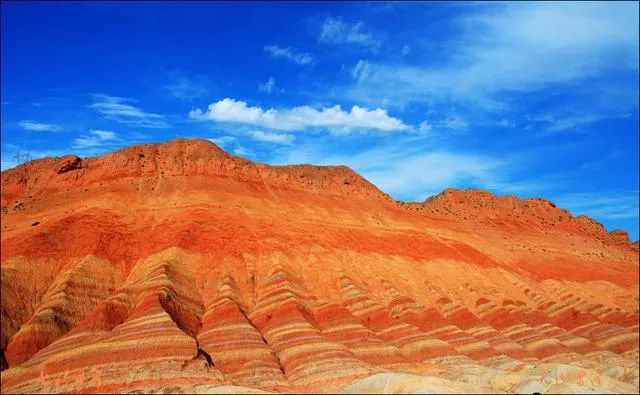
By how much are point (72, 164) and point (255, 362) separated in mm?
40937

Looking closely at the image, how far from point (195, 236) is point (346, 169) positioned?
4401 cm

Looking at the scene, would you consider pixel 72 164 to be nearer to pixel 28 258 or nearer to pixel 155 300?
pixel 28 258

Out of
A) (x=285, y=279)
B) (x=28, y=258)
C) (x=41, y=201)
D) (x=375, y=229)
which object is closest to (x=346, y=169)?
(x=375, y=229)

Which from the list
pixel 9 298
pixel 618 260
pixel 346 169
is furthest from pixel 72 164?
pixel 618 260

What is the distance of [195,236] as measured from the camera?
62.7 metres

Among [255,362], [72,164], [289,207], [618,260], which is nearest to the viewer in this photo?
[255,362]

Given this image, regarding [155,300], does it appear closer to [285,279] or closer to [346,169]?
[285,279]

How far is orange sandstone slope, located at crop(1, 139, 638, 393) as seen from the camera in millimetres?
45000

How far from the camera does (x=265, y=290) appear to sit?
196ft

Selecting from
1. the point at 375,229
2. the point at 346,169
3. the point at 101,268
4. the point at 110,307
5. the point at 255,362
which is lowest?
the point at 255,362

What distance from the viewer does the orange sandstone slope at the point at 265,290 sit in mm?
45000

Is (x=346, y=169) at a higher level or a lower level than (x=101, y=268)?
higher

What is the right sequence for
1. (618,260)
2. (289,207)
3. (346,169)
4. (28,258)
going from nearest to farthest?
(28,258)
(289,207)
(346,169)
(618,260)

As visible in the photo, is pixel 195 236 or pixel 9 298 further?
pixel 195 236
